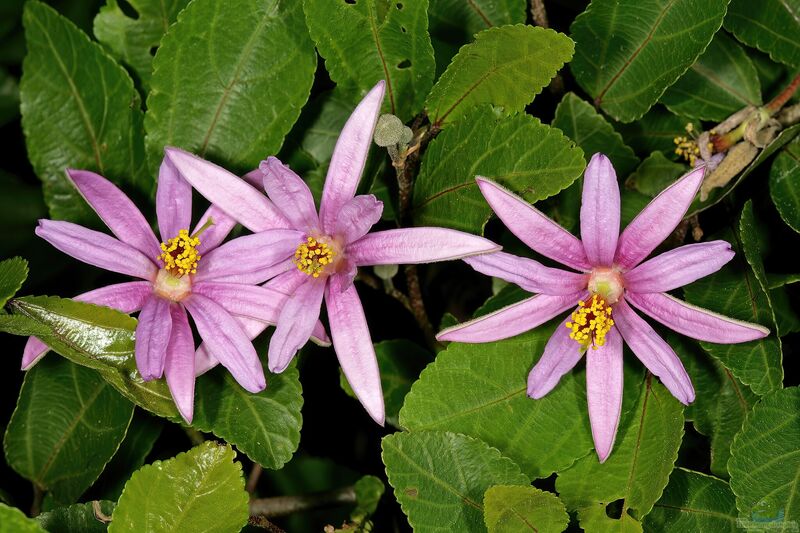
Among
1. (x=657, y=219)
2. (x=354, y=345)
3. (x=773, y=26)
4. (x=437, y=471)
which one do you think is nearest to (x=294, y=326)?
(x=354, y=345)

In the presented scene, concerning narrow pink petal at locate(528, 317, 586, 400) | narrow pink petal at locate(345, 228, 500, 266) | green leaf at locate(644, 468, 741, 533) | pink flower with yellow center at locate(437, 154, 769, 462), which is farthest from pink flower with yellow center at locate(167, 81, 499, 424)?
green leaf at locate(644, 468, 741, 533)

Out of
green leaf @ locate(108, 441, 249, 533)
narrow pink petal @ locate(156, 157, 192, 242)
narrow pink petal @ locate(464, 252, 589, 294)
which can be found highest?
narrow pink petal @ locate(156, 157, 192, 242)

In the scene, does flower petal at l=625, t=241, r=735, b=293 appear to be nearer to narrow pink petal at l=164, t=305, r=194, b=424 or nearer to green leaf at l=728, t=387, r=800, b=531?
green leaf at l=728, t=387, r=800, b=531

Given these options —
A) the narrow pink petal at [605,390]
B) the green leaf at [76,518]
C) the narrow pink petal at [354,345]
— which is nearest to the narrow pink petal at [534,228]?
the narrow pink petal at [605,390]

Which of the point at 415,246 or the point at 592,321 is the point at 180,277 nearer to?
the point at 415,246

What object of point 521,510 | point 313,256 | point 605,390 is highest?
point 313,256

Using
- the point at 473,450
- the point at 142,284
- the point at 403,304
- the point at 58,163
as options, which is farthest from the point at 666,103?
the point at 58,163

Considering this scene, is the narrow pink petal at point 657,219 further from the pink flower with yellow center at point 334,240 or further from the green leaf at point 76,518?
the green leaf at point 76,518
